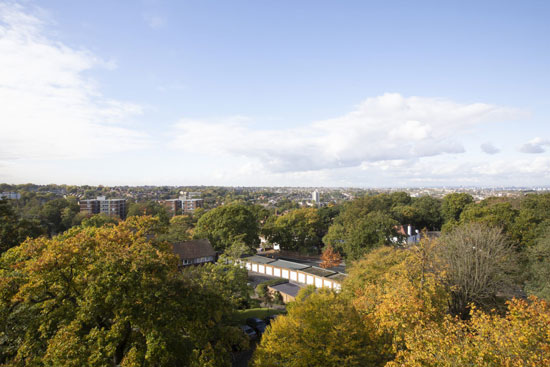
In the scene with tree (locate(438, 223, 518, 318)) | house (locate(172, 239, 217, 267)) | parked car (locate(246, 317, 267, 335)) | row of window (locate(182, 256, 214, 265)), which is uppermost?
tree (locate(438, 223, 518, 318))

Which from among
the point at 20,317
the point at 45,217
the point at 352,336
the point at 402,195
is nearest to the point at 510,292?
the point at 352,336

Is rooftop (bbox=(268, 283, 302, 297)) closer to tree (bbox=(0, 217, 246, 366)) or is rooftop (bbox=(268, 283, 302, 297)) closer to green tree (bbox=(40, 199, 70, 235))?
tree (bbox=(0, 217, 246, 366))

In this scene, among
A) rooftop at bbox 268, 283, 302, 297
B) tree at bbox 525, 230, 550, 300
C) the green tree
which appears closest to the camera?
tree at bbox 525, 230, 550, 300

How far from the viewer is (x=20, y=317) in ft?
30.4

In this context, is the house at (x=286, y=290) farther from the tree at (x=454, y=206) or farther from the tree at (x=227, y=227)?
the tree at (x=454, y=206)

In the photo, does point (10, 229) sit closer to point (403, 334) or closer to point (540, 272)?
point (403, 334)

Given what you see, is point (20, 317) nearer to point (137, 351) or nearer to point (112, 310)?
point (112, 310)

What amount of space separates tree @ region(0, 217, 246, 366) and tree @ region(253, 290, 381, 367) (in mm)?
1515

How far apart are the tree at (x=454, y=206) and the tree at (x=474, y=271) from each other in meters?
33.4

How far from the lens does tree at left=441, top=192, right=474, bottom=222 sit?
51.6 meters

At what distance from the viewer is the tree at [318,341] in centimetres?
1045

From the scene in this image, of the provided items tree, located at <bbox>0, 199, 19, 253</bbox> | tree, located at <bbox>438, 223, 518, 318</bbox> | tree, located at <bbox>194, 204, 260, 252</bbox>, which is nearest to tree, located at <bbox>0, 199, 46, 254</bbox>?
tree, located at <bbox>0, 199, 19, 253</bbox>

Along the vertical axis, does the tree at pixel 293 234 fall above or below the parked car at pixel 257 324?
above

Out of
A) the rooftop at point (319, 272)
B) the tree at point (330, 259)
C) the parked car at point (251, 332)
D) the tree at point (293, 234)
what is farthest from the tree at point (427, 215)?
the parked car at point (251, 332)
